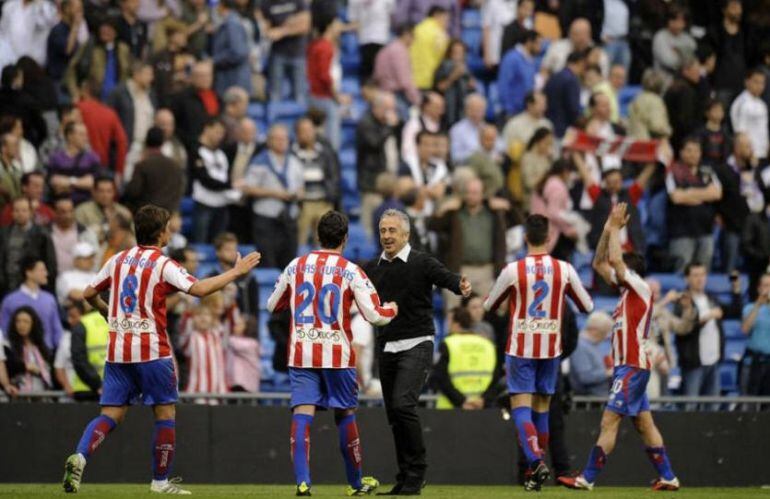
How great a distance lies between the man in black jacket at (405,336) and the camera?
48.4 ft

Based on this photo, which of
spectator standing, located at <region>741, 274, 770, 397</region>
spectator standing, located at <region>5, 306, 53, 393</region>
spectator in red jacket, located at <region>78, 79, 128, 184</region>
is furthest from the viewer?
spectator in red jacket, located at <region>78, 79, 128, 184</region>

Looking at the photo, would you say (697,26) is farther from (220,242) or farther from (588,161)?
(220,242)

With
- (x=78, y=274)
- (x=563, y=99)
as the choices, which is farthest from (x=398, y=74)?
(x=78, y=274)

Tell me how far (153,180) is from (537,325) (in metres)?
7.42

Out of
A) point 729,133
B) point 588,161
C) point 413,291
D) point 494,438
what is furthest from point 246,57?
point 413,291

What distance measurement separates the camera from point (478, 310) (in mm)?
20141

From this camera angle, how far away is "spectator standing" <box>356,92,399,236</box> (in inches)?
959

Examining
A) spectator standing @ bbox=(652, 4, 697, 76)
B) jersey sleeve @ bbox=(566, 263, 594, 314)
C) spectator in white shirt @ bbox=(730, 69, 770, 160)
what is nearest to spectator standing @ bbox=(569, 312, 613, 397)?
jersey sleeve @ bbox=(566, 263, 594, 314)

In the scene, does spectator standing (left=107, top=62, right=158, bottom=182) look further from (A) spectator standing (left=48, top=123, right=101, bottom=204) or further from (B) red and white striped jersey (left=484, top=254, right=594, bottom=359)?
(B) red and white striped jersey (left=484, top=254, right=594, bottom=359)

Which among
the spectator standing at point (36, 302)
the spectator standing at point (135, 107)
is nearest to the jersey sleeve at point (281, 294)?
the spectator standing at point (36, 302)

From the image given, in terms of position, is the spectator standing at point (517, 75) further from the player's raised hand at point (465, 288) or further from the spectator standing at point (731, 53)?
the player's raised hand at point (465, 288)

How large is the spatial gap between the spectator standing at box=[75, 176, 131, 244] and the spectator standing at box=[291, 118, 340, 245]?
8.85 ft

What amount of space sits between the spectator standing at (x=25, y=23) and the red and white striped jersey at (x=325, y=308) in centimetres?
1099

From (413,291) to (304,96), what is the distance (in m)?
11.6
